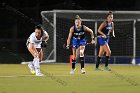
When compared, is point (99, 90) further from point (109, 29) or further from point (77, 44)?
point (109, 29)

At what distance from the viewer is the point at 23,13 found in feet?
124

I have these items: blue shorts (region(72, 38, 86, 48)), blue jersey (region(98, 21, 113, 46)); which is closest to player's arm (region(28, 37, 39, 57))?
blue shorts (region(72, 38, 86, 48))

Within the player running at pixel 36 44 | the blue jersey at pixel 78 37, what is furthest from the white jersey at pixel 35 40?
the blue jersey at pixel 78 37

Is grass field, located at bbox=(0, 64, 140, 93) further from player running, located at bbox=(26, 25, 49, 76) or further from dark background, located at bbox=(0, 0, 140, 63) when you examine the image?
dark background, located at bbox=(0, 0, 140, 63)

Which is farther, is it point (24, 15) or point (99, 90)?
point (24, 15)

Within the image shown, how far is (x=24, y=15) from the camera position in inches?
1469

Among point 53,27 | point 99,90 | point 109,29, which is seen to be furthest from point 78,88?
point 53,27

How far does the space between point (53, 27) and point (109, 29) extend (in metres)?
6.12

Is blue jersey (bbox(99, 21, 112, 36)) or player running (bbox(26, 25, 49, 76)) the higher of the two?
blue jersey (bbox(99, 21, 112, 36))

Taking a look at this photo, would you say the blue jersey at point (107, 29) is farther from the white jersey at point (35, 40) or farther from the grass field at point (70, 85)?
the grass field at point (70, 85)

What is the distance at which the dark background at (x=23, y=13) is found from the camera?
37750mm

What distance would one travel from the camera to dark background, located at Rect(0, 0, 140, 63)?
37.8 meters

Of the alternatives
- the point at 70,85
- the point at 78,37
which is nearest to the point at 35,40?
the point at 78,37

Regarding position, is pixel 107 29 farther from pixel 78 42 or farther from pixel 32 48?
pixel 32 48
